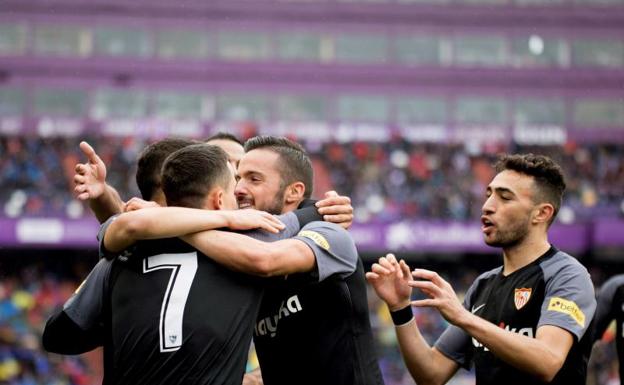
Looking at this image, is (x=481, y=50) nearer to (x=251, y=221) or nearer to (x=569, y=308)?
(x=569, y=308)

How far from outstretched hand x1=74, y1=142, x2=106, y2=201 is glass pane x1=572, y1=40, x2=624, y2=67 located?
88.5 ft

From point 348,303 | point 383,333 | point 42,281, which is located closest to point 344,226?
point 348,303

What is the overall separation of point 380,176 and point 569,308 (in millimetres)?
22290

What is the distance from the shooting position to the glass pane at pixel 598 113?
29000 millimetres

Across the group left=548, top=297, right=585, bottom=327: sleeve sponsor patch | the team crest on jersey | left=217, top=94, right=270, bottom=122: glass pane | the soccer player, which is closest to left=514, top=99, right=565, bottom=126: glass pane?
left=217, top=94, right=270, bottom=122: glass pane

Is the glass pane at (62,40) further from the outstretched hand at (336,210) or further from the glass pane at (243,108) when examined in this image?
the outstretched hand at (336,210)

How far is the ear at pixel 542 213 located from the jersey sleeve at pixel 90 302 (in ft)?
6.72

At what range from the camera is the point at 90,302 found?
3.44 meters

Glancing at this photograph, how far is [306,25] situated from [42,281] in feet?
37.9

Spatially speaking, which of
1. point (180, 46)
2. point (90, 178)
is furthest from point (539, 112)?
point (90, 178)

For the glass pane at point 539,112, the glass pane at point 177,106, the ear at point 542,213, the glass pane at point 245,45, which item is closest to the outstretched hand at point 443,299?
the ear at point 542,213

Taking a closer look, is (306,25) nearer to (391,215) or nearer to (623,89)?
(391,215)

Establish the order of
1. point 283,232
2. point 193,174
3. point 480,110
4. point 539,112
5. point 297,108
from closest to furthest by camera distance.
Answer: point 193,174, point 283,232, point 297,108, point 480,110, point 539,112

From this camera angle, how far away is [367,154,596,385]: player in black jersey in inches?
145
